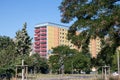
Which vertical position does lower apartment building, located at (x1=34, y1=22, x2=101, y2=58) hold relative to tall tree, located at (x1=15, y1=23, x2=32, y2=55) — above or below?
above

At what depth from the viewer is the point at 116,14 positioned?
17250 mm

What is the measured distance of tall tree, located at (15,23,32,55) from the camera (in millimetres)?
64125

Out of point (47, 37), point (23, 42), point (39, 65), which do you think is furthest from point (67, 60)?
point (47, 37)

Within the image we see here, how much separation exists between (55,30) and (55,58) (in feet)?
210

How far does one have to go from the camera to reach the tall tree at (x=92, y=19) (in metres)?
17.4

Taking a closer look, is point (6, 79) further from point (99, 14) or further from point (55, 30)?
point (55, 30)


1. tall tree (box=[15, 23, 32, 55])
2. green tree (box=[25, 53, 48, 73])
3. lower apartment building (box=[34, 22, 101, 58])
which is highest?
lower apartment building (box=[34, 22, 101, 58])

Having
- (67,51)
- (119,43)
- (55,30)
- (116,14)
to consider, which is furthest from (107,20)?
(55,30)

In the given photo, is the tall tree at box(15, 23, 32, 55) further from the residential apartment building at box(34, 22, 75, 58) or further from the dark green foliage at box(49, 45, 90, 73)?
the residential apartment building at box(34, 22, 75, 58)

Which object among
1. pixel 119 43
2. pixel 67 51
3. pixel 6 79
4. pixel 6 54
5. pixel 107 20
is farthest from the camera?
pixel 67 51

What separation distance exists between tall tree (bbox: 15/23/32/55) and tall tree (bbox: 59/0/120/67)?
4311 cm

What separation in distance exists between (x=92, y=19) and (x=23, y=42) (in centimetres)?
4733

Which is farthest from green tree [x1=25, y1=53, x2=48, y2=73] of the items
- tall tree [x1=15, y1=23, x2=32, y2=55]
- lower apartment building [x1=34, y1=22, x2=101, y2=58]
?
tall tree [x1=15, y1=23, x2=32, y2=55]

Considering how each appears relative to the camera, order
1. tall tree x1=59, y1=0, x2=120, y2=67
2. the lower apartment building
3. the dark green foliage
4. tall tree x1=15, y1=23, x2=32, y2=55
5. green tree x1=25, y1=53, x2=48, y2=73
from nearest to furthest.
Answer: tall tree x1=59, y1=0, x2=120, y2=67 → tall tree x1=15, y1=23, x2=32, y2=55 → the dark green foliage → green tree x1=25, y1=53, x2=48, y2=73 → the lower apartment building
